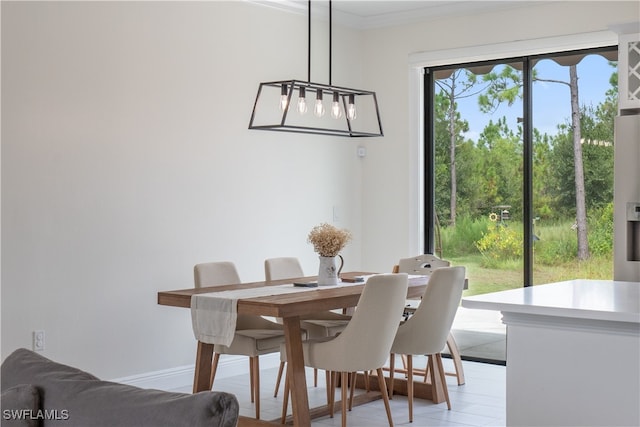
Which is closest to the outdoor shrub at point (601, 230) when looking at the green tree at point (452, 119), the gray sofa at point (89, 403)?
the green tree at point (452, 119)

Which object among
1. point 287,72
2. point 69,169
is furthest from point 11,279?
point 287,72

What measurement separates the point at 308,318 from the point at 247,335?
78cm

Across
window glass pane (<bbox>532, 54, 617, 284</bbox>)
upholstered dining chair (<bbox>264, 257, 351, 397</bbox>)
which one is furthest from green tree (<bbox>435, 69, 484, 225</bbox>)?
upholstered dining chair (<bbox>264, 257, 351, 397</bbox>)

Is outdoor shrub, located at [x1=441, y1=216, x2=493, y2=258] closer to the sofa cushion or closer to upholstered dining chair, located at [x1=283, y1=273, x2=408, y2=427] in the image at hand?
upholstered dining chair, located at [x1=283, y1=273, x2=408, y2=427]

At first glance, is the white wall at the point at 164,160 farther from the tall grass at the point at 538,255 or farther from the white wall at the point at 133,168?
the tall grass at the point at 538,255

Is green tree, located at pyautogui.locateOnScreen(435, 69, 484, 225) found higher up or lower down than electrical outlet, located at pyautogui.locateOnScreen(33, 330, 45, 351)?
higher up

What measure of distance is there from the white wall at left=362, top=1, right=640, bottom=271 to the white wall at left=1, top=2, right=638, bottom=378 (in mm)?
13

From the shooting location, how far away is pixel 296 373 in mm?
4129

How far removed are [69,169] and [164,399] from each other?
328 centimetres

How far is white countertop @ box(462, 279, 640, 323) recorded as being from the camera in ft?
8.44

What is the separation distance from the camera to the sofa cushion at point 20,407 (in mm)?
1946

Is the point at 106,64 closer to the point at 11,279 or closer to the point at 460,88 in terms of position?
the point at 11,279

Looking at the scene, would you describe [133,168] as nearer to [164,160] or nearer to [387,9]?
[164,160]

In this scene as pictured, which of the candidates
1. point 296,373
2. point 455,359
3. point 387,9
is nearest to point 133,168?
point 296,373
